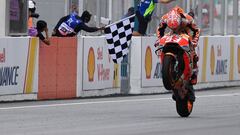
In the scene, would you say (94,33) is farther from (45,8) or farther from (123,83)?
(45,8)

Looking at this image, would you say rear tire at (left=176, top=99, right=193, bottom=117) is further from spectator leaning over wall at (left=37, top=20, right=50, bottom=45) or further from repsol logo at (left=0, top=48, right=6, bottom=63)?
spectator leaning over wall at (left=37, top=20, right=50, bottom=45)

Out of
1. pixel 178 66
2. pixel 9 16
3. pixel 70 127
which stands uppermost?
pixel 9 16

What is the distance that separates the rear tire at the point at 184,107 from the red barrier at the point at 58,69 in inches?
173

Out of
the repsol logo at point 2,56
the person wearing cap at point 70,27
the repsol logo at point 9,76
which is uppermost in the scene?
the person wearing cap at point 70,27

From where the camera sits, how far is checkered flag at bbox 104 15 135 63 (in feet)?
62.0

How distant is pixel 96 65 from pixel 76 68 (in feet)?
1.81

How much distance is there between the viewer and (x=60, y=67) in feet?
58.2

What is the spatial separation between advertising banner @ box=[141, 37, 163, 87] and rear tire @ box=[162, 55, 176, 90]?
264 inches

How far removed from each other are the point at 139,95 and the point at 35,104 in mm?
3869

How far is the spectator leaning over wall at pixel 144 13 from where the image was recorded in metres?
20.7

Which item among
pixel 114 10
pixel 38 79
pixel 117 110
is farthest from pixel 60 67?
pixel 114 10

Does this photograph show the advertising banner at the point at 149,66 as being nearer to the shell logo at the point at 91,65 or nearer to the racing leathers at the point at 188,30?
the shell logo at the point at 91,65

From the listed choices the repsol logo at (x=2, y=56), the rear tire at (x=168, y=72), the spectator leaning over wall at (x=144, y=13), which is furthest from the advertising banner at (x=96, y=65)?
the rear tire at (x=168, y=72)

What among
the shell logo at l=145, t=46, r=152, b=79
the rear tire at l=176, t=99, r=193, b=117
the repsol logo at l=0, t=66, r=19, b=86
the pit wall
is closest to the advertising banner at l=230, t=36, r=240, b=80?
the pit wall
